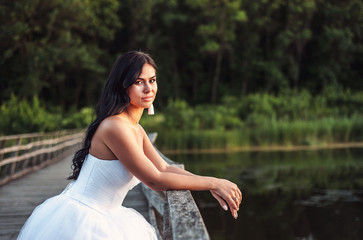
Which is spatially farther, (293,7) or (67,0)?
(293,7)

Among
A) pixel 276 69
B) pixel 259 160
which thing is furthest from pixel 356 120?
pixel 276 69

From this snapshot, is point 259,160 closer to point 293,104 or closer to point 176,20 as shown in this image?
point 293,104

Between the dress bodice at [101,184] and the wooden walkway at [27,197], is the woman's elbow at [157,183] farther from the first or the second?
the wooden walkway at [27,197]

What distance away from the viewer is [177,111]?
77.8 ft

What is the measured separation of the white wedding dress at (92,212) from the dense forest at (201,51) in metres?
23.6

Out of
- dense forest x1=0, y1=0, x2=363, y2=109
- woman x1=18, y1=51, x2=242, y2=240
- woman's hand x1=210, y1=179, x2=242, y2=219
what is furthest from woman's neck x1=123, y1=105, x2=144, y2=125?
dense forest x1=0, y1=0, x2=363, y2=109

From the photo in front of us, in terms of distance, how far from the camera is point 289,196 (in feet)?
37.5

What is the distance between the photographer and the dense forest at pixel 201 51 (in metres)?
30.5

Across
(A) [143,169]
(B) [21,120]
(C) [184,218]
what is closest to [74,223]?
(A) [143,169]

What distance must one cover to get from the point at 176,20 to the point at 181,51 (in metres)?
3.71

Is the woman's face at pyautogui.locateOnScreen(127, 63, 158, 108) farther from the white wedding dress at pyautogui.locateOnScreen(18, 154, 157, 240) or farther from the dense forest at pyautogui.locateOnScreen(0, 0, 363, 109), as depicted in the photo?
the dense forest at pyautogui.locateOnScreen(0, 0, 363, 109)

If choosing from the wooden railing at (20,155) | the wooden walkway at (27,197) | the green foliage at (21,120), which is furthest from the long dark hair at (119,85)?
the green foliage at (21,120)

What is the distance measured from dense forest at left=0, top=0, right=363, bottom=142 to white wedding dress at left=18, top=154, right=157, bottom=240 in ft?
77.5

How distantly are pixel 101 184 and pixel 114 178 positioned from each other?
6 centimetres
